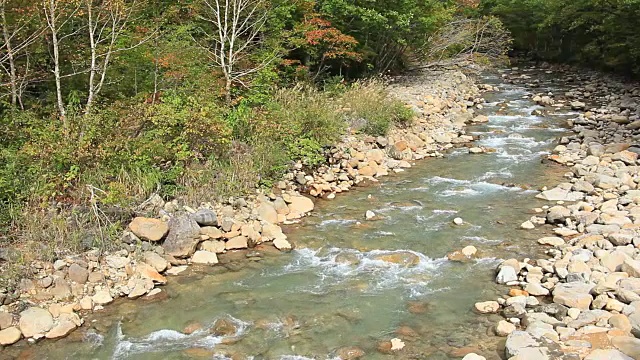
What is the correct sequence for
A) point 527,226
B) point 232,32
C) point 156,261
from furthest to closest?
point 232,32 → point 527,226 → point 156,261

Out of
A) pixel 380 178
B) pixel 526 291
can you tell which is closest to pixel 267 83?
pixel 380 178

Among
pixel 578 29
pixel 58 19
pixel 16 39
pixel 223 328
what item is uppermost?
pixel 58 19

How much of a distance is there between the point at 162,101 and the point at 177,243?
3.24 metres

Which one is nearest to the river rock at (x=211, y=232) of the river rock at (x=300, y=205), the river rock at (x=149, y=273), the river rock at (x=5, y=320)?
the river rock at (x=149, y=273)

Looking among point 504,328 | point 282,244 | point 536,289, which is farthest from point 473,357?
point 282,244

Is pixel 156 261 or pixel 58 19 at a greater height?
pixel 58 19

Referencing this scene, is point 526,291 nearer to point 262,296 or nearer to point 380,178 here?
point 262,296

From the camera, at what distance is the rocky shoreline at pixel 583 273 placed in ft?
18.0

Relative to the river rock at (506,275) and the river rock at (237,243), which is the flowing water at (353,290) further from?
the river rock at (237,243)

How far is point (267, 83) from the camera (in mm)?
12203

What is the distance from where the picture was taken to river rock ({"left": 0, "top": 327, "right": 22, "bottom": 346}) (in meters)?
5.98

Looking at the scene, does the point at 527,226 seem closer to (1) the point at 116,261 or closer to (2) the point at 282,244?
(2) the point at 282,244

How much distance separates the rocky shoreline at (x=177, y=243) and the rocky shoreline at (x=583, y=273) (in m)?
3.14

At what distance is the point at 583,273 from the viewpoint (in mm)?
6859
